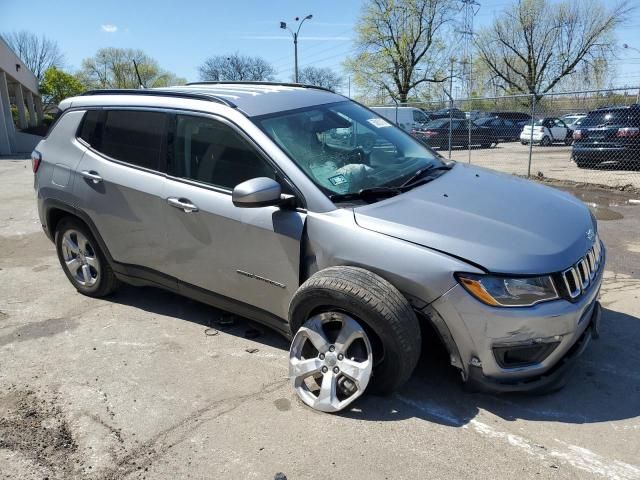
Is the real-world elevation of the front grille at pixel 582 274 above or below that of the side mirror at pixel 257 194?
below

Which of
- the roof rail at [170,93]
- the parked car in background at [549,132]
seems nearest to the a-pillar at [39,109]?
the parked car in background at [549,132]

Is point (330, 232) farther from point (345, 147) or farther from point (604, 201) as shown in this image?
point (604, 201)

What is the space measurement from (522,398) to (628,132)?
33.9 ft

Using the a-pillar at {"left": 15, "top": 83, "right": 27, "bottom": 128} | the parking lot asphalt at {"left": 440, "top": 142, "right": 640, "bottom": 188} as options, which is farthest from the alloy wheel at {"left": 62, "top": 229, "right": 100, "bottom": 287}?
the a-pillar at {"left": 15, "top": 83, "right": 27, "bottom": 128}

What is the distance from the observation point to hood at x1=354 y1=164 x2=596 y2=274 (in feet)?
8.64

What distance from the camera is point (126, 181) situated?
3.87 metres

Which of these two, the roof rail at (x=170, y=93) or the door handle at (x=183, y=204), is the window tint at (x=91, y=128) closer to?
the roof rail at (x=170, y=93)

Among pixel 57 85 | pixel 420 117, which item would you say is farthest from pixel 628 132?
pixel 57 85

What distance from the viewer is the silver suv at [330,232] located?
266cm

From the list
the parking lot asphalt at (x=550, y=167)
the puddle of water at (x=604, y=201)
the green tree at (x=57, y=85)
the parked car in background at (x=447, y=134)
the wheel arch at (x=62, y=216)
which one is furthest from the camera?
the green tree at (x=57, y=85)

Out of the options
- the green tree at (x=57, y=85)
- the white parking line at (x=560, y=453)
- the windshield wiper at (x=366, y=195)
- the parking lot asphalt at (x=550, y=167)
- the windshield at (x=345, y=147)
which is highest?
the green tree at (x=57, y=85)

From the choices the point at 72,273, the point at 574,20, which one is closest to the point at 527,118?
the point at 574,20

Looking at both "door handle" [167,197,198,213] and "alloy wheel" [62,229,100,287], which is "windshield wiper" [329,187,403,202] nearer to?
"door handle" [167,197,198,213]

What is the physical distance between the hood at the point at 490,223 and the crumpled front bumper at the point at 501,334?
21cm
